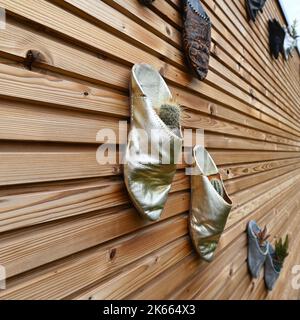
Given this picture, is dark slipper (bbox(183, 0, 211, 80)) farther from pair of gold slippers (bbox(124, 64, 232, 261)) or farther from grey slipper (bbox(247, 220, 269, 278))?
grey slipper (bbox(247, 220, 269, 278))

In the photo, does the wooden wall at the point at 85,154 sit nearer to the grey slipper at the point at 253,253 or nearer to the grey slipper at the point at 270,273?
the grey slipper at the point at 253,253

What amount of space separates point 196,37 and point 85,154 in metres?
1.21

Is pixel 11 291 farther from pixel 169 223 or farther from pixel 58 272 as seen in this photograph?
pixel 169 223

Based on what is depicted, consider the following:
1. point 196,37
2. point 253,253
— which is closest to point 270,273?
point 253,253

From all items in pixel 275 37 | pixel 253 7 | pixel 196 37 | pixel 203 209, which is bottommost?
pixel 203 209

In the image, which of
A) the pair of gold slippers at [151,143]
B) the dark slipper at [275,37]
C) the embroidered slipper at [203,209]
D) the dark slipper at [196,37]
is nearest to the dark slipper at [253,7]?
the dark slipper at [275,37]

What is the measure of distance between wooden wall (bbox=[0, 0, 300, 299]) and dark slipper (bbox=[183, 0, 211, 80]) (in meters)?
0.05

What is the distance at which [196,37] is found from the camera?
2.00 m

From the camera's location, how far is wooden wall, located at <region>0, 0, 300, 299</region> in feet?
3.13

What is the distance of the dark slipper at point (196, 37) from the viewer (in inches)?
76.2

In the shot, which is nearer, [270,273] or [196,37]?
[196,37]

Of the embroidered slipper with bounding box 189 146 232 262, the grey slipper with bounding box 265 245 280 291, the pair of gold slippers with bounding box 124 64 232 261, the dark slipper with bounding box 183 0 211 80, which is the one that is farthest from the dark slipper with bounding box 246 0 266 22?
the grey slipper with bounding box 265 245 280 291

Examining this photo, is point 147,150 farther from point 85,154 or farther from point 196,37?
point 196,37
